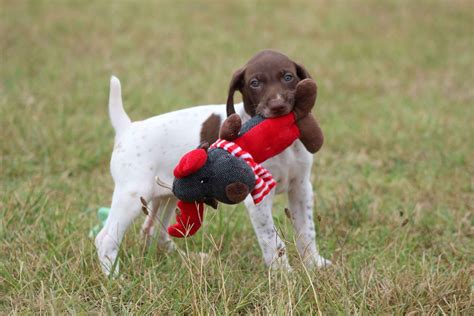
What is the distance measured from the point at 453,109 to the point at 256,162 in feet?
17.0

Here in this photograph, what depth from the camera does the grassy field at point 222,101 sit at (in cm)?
342

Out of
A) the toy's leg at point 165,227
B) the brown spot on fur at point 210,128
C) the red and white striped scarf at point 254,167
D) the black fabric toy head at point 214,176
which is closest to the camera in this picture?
the black fabric toy head at point 214,176

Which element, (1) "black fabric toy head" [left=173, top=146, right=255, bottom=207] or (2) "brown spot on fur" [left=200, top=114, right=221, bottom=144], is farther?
(2) "brown spot on fur" [left=200, top=114, right=221, bottom=144]

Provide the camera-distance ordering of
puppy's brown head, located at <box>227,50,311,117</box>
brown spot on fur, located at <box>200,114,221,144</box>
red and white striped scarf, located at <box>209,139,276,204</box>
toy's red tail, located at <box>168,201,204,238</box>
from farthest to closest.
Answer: brown spot on fur, located at <box>200,114,221,144</box> < puppy's brown head, located at <box>227,50,311,117</box> < toy's red tail, located at <box>168,201,204,238</box> < red and white striped scarf, located at <box>209,139,276,204</box>

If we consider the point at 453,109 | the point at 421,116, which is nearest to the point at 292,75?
the point at 421,116

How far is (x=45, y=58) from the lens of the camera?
968 cm

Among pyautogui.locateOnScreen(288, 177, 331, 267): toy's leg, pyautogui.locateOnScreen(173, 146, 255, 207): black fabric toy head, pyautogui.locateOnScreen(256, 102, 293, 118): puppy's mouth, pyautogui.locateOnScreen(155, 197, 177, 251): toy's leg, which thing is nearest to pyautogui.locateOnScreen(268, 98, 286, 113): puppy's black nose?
pyautogui.locateOnScreen(256, 102, 293, 118): puppy's mouth

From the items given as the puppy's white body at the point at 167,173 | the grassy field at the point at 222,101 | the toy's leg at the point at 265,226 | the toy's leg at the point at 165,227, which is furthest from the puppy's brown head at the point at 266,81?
the toy's leg at the point at 165,227

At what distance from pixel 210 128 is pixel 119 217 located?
0.71 meters

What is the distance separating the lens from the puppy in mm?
3807

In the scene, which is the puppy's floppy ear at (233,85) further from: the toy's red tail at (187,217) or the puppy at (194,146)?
the toy's red tail at (187,217)

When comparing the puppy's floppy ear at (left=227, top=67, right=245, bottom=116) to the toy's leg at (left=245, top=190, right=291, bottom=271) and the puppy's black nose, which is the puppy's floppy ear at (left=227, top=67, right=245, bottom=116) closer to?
the puppy's black nose

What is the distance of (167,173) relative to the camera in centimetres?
421

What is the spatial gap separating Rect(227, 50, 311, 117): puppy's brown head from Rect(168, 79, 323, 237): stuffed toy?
0.28ft
